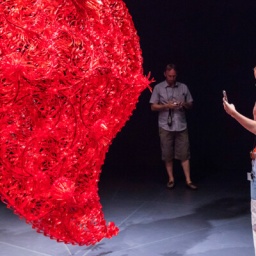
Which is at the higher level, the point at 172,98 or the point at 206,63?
the point at 206,63

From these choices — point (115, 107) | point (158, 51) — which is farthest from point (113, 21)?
point (158, 51)

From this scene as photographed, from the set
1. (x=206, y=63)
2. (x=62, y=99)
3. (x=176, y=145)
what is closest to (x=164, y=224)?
(x=176, y=145)

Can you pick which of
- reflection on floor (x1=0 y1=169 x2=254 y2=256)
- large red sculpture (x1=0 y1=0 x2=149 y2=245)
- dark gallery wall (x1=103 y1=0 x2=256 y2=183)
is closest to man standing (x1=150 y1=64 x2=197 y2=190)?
reflection on floor (x1=0 y1=169 x2=254 y2=256)

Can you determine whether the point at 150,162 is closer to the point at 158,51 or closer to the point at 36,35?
the point at 158,51

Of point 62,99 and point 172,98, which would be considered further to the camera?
point 172,98

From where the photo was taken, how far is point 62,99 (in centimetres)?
309

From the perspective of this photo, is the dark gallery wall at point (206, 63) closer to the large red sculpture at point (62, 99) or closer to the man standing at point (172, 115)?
the man standing at point (172, 115)

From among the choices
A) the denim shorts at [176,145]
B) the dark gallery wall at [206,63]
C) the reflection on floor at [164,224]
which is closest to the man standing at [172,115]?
the denim shorts at [176,145]

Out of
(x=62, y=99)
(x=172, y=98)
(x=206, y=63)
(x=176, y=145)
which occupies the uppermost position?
(x=62, y=99)

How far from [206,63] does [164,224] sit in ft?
9.06

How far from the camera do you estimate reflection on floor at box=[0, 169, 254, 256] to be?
158 inches

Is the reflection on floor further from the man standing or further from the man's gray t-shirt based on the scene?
the man's gray t-shirt

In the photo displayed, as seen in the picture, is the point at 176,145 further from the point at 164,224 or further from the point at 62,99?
the point at 62,99

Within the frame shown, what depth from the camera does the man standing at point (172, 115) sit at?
557cm
